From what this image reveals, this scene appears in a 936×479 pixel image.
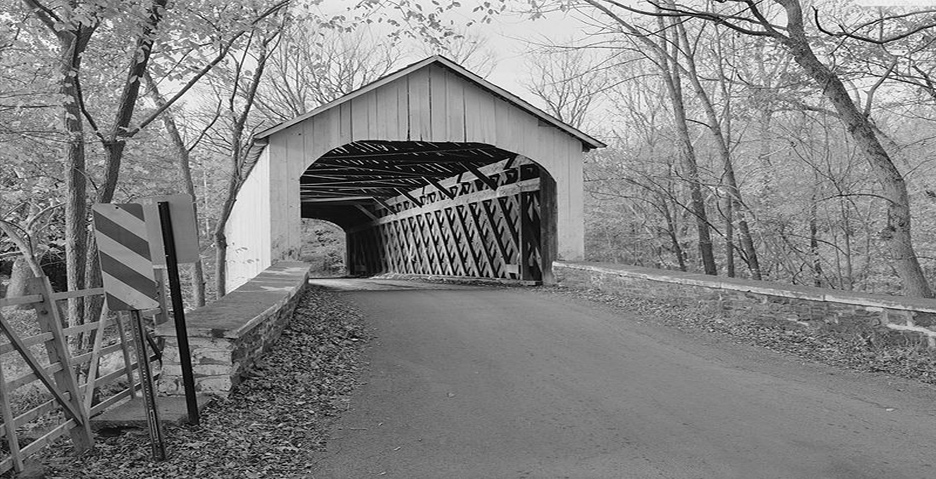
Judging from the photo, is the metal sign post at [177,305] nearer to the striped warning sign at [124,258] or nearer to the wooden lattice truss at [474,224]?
the striped warning sign at [124,258]

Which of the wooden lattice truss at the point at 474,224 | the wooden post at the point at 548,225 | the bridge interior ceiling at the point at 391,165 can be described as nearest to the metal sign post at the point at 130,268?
the bridge interior ceiling at the point at 391,165

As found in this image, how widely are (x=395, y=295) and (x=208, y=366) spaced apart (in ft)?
25.7

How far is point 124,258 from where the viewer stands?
3.98 m

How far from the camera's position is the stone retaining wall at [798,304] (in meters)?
6.26

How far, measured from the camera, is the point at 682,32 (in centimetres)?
1516

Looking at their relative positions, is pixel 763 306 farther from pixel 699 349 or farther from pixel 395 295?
pixel 395 295

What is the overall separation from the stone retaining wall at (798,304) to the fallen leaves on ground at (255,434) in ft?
14.8

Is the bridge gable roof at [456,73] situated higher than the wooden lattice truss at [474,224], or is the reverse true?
the bridge gable roof at [456,73]

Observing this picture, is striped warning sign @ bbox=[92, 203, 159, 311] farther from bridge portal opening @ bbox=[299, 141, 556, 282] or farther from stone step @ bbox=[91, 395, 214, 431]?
bridge portal opening @ bbox=[299, 141, 556, 282]

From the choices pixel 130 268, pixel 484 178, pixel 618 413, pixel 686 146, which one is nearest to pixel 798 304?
pixel 618 413

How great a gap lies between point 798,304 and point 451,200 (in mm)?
11587

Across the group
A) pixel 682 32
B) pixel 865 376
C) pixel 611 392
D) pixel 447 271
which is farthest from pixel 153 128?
pixel 865 376

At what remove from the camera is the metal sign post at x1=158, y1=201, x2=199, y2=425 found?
14.1 ft

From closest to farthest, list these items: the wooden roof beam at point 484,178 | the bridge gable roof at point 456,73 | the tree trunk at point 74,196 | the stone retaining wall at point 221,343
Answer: the stone retaining wall at point 221,343 < the tree trunk at point 74,196 < the bridge gable roof at point 456,73 < the wooden roof beam at point 484,178
